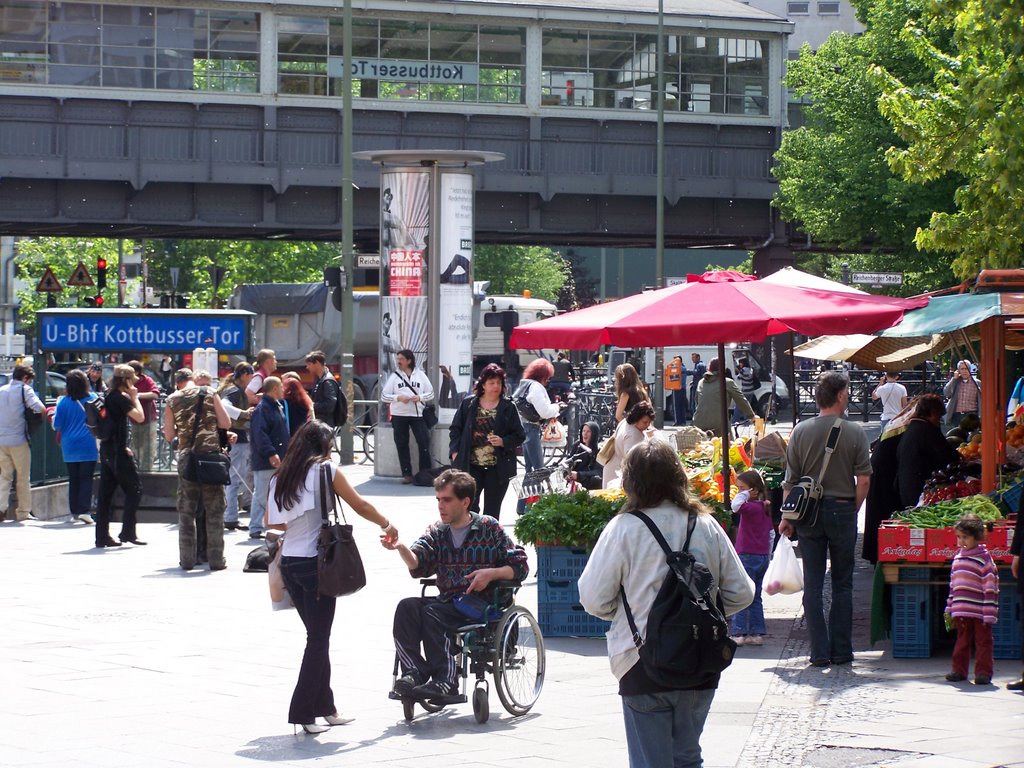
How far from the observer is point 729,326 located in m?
9.99

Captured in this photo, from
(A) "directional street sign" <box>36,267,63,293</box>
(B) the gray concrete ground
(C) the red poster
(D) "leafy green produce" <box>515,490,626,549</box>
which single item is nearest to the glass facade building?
(A) "directional street sign" <box>36,267,63,293</box>

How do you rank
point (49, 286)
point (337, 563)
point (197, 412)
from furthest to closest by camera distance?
1. point (49, 286)
2. point (197, 412)
3. point (337, 563)

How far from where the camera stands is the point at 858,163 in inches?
1415

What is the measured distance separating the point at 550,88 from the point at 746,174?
5.61 meters

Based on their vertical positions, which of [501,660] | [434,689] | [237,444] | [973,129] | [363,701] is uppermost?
[973,129]

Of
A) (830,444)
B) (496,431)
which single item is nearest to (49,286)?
(496,431)

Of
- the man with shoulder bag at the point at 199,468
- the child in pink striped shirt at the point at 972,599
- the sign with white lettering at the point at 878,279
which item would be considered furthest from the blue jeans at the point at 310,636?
the sign with white lettering at the point at 878,279

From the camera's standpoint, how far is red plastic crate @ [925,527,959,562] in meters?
9.54

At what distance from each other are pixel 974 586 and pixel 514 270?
70.0 metres

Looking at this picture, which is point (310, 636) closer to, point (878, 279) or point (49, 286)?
point (878, 279)

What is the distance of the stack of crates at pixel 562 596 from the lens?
10.4m

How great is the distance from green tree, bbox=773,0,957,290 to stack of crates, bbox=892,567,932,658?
26151 millimetres

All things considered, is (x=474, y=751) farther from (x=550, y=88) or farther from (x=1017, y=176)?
(x=550, y=88)

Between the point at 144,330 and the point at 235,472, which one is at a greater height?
the point at 144,330
